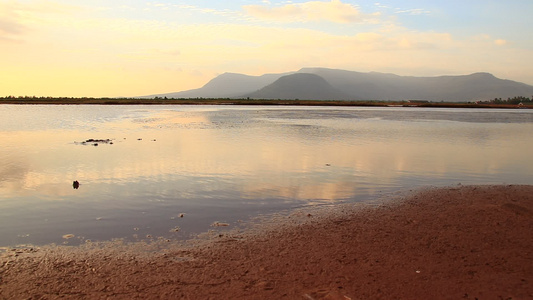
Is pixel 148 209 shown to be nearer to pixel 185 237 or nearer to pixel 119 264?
pixel 185 237

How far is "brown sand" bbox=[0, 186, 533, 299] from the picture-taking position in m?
5.76

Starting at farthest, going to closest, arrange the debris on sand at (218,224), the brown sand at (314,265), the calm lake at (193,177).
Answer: the calm lake at (193,177) < the debris on sand at (218,224) < the brown sand at (314,265)

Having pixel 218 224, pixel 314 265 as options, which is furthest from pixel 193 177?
pixel 314 265

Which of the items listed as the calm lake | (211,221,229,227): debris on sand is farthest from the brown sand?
the calm lake

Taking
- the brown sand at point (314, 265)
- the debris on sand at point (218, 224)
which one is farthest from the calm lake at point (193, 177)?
the brown sand at point (314, 265)

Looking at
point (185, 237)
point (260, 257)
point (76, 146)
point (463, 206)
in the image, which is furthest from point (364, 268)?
point (76, 146)

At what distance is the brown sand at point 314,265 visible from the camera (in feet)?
18.9

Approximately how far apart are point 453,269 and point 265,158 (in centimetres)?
1381

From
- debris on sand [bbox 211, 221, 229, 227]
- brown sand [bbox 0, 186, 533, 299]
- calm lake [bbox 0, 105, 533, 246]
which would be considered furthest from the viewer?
calm lake [bbox 0, 105, 533, 246]

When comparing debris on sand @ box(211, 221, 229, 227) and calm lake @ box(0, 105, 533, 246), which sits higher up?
calm lake @ box(0, 105, 533, 246)

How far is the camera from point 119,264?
6711mm

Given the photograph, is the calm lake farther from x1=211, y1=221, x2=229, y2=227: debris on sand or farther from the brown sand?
the brown sand

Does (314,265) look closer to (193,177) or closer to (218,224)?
(218,224)

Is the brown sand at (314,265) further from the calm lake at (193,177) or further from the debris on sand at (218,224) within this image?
the calm lake at (193,177)
